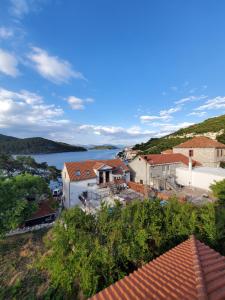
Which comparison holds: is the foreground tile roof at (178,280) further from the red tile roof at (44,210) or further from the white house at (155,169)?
the white house at (155,169)

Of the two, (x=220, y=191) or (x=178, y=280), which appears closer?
(x=178, y=280)

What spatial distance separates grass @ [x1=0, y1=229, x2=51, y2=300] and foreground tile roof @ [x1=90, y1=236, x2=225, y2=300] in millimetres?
10349

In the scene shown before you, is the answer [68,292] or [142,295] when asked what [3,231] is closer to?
[68,292]

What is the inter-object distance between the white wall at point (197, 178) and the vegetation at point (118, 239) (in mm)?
19363

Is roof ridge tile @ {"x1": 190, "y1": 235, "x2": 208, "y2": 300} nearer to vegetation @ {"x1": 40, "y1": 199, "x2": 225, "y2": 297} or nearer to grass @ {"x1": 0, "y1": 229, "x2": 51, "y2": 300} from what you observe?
vegetation @ {"x1": 40, "y1": 199, "x2": 225, "y2": 297}

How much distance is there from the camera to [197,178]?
1286 inches

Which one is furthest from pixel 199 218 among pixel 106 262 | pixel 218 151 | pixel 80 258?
pixel 218 151

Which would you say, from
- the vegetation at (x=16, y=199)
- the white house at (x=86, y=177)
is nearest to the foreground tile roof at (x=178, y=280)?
the vegetation at (x=16, y=199)

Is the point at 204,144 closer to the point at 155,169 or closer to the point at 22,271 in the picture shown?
the point at 155,169

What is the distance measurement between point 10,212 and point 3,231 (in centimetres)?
202

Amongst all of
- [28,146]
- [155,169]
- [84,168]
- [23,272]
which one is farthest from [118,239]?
[28,146]

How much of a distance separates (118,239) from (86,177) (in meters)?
17.6

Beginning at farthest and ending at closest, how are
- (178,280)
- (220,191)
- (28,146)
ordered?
(28,146) < (220,191) < (178,280)

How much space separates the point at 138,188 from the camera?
30.2 m
